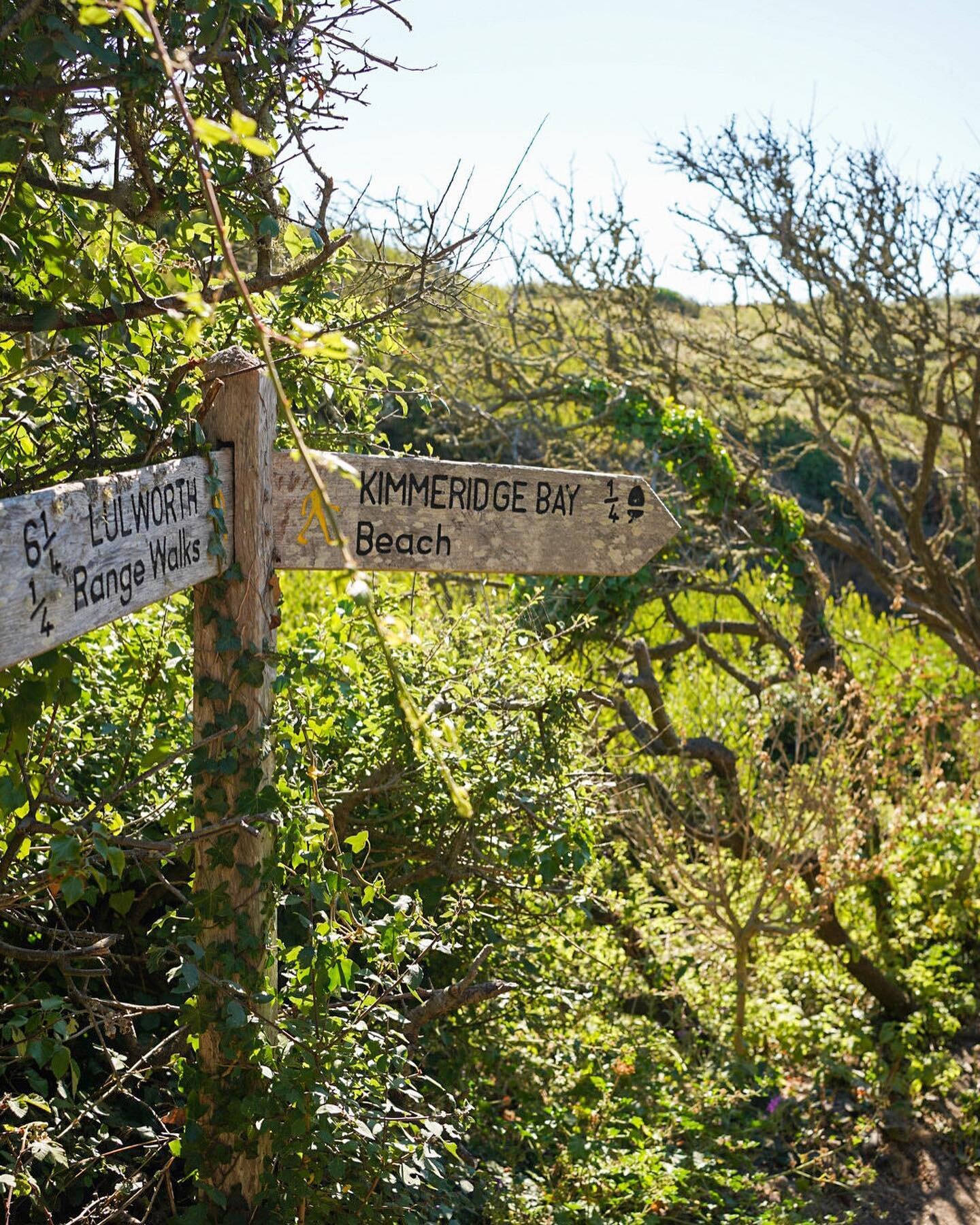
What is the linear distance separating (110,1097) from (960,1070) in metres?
3.62

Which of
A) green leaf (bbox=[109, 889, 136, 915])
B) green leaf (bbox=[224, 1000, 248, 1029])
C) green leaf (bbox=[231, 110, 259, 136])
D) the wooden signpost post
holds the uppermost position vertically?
green leaf (bbox=[231, 110, 259, 136])

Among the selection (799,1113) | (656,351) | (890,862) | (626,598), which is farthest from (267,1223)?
(656,351)

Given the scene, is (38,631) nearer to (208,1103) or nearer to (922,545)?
(208,1103)

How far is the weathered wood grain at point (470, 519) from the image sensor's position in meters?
2.04

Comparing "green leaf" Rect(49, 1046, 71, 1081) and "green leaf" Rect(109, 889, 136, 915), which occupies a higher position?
"green leaf" Rect(109, 889, 136, 915)

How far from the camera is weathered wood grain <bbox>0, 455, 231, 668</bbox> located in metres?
1.29

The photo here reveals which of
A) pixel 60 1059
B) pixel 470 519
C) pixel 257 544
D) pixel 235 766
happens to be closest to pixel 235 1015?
pixel 60 1059

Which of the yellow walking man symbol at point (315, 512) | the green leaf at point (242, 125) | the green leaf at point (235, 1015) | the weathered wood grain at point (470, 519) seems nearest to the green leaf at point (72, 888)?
the green leaf at point (235, 1015)

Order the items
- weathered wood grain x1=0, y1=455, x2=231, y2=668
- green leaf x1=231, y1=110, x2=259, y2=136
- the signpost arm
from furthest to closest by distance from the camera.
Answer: the signpost arm
weathered wood grain x1=0, y1=455, x2=231, y2=668
green leaf x1=231, y1=110, x2=259, y2=136

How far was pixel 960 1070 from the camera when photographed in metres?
4.62

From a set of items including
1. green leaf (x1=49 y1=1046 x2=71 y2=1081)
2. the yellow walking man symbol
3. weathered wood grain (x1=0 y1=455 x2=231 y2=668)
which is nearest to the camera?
the yellow walking man symbol

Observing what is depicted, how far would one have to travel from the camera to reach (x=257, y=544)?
1984 mm

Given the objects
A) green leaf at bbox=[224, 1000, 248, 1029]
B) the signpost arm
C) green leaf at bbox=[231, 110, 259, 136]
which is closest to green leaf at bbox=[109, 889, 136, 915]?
the signpost arm

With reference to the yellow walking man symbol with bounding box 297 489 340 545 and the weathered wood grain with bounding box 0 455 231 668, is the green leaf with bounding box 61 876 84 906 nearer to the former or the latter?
the weathered wood grain with bounding box 0 455 231 668
